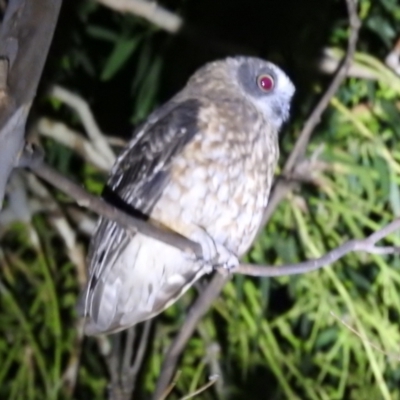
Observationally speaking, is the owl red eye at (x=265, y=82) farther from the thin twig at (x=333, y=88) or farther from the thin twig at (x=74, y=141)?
the thin twig at (x=74, y=141)

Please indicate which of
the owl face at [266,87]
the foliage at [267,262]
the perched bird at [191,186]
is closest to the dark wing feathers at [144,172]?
the perched bird at [191,186]

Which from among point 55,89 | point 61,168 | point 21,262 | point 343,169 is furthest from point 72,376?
point 343,169

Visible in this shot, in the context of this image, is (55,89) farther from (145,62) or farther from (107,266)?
(107,266)

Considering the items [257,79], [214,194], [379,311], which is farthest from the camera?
[379,311]

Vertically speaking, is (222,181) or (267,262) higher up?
(222,181)

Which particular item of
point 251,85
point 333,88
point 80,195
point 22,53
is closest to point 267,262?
point 251,85

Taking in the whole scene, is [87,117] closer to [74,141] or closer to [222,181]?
[74,141]
